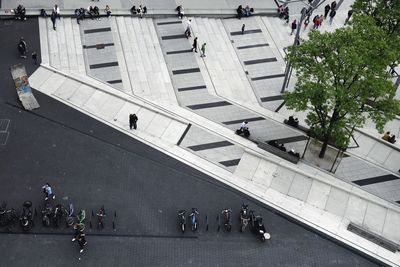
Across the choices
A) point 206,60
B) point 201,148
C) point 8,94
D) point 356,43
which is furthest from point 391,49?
point 8,94

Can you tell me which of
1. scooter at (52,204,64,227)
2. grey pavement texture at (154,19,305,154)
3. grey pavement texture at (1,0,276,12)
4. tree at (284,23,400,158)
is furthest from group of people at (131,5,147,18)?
scooter at (52,204,64,227)

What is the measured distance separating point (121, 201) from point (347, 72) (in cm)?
1678

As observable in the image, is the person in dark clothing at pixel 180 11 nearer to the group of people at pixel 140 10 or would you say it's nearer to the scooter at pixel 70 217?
the group of people at pixel 140 10

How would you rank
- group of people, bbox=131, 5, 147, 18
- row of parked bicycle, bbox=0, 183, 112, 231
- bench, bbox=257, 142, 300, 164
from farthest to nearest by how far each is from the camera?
A: group of people, bbox=131, 5, 147, 18 < bench, bbox=257, 142, 300, 164 < row of parked bicycle, bbox=0, 183, 112, 231

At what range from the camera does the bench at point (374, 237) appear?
32406 mm

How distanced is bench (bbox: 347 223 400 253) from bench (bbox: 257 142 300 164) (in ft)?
21.2

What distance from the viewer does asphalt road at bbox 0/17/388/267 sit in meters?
31.4

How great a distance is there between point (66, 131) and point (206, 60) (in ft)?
48.5

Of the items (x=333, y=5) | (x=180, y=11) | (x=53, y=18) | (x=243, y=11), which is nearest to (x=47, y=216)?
(x=53, y=18)

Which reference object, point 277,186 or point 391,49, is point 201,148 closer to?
point 277,186

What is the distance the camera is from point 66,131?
127 feet

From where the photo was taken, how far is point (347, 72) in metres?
32.6

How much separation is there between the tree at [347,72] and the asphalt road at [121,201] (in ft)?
25.8

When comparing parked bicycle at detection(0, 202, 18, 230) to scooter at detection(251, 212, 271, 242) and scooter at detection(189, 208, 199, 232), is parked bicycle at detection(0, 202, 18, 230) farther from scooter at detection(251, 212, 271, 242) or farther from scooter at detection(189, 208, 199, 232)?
scooter at detection(251, 212, 271, 242)
